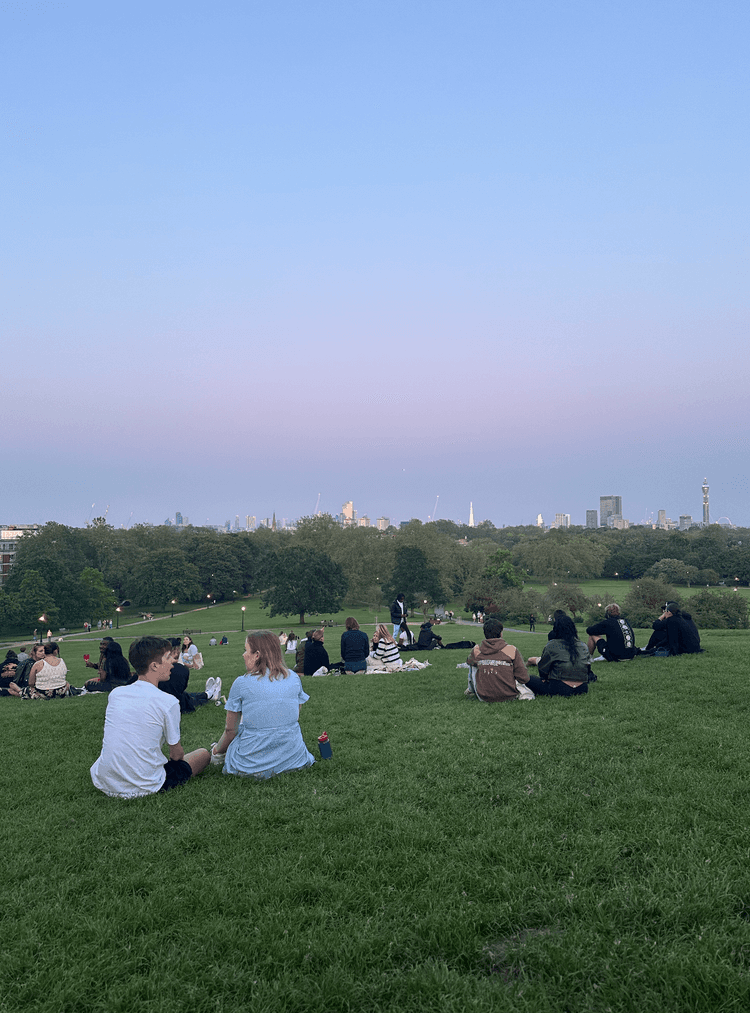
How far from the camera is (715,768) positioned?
6.10 meters

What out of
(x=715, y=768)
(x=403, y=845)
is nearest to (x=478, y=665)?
(x=715, y=768)

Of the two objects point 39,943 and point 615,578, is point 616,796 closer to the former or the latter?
point 39,943

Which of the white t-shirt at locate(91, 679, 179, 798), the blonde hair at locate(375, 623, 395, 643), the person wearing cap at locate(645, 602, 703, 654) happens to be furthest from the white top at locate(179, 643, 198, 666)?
the person wearing cap at locate(645, 602, 703, 654)

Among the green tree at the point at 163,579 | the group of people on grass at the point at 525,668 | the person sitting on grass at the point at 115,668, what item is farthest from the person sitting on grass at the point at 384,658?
the green tree at the point at 163,579

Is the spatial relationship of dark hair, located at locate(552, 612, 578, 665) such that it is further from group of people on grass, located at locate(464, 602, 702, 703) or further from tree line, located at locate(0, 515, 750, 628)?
tree line, located at locate(0, 515, 750, 628)

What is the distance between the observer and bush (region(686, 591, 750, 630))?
48.4 metres

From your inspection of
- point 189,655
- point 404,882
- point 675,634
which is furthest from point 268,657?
point 189,655

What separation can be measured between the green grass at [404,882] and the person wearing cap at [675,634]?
20.9ft

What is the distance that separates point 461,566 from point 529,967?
287ft

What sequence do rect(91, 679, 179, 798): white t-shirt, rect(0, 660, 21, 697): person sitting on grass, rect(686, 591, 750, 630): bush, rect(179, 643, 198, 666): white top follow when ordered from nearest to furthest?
rect(91, 679, 179, 798): white t-shirt, rect(0, 660, 21, 697): person sitting on grass, rect(179, 643, 198, 666): white top, rect(686, 591, 750, 630): bush

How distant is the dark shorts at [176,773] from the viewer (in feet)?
20.6

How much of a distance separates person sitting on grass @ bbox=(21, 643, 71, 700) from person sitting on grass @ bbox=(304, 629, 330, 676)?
579 centimetres

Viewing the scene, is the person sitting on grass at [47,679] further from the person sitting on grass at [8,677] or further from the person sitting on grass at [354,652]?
the person sitting on grass at [354,652]

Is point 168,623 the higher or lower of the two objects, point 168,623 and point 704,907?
the lower
